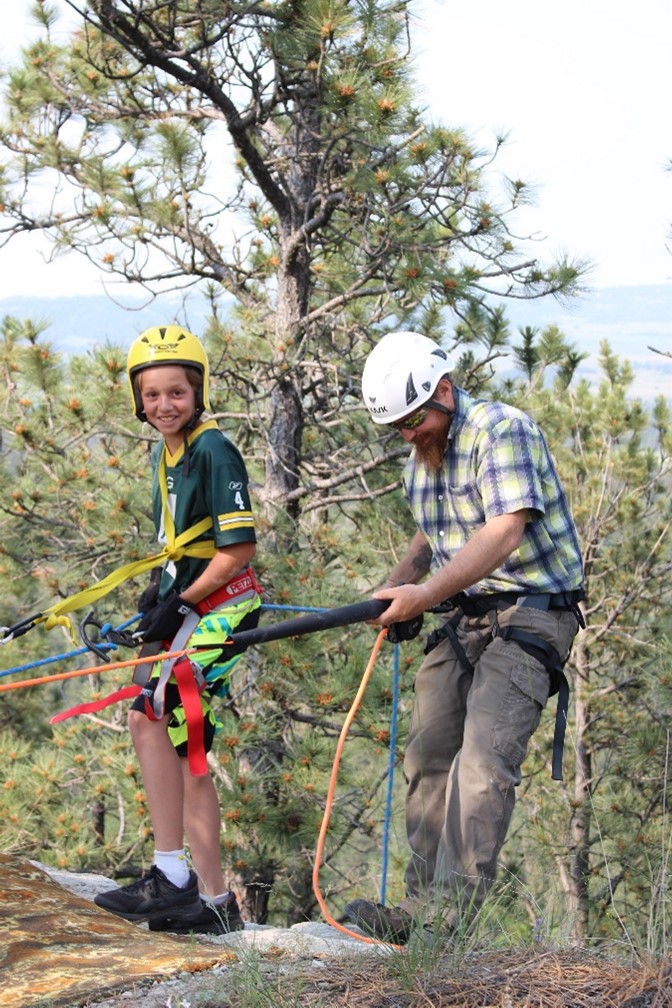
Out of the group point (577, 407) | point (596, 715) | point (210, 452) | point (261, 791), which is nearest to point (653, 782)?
point (596, 715)

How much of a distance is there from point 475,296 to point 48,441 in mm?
2579

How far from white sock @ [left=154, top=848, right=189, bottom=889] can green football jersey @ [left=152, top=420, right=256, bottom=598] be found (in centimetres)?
78

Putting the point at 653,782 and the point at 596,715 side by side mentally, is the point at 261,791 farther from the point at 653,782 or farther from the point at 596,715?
the point at 596,715

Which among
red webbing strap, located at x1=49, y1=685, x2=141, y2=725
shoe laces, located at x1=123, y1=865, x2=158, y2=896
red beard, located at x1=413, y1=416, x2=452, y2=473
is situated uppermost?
red beard, located at x1=413, y1=416, x2=452, y2=473

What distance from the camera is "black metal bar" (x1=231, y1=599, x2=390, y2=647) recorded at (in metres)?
2.84

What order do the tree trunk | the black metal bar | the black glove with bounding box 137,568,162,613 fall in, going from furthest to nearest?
the tree trunk
the black glove with bounding box 137,568,162,613
the black metal bar

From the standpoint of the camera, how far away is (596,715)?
34.3 feet

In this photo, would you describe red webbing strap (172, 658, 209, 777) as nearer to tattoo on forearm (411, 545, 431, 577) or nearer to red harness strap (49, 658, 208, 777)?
red harness strap (49, 658, 208, 777)

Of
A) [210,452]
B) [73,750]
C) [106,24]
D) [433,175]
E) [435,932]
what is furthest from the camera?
[73,750]

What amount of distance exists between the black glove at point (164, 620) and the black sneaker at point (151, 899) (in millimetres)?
693

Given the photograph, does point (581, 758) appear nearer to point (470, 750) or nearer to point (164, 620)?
point (470, 750)

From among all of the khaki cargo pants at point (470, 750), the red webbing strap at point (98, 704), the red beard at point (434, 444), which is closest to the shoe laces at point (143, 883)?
the red webbing strap at point (98, 704)

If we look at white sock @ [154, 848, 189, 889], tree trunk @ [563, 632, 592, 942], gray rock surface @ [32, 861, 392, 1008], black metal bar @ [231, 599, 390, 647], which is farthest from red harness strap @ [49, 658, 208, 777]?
tree trunk @ [563, 632, 592, 942]

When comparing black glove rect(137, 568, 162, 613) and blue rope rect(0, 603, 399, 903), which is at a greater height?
black glove rect(137, 568, 162, 613)
